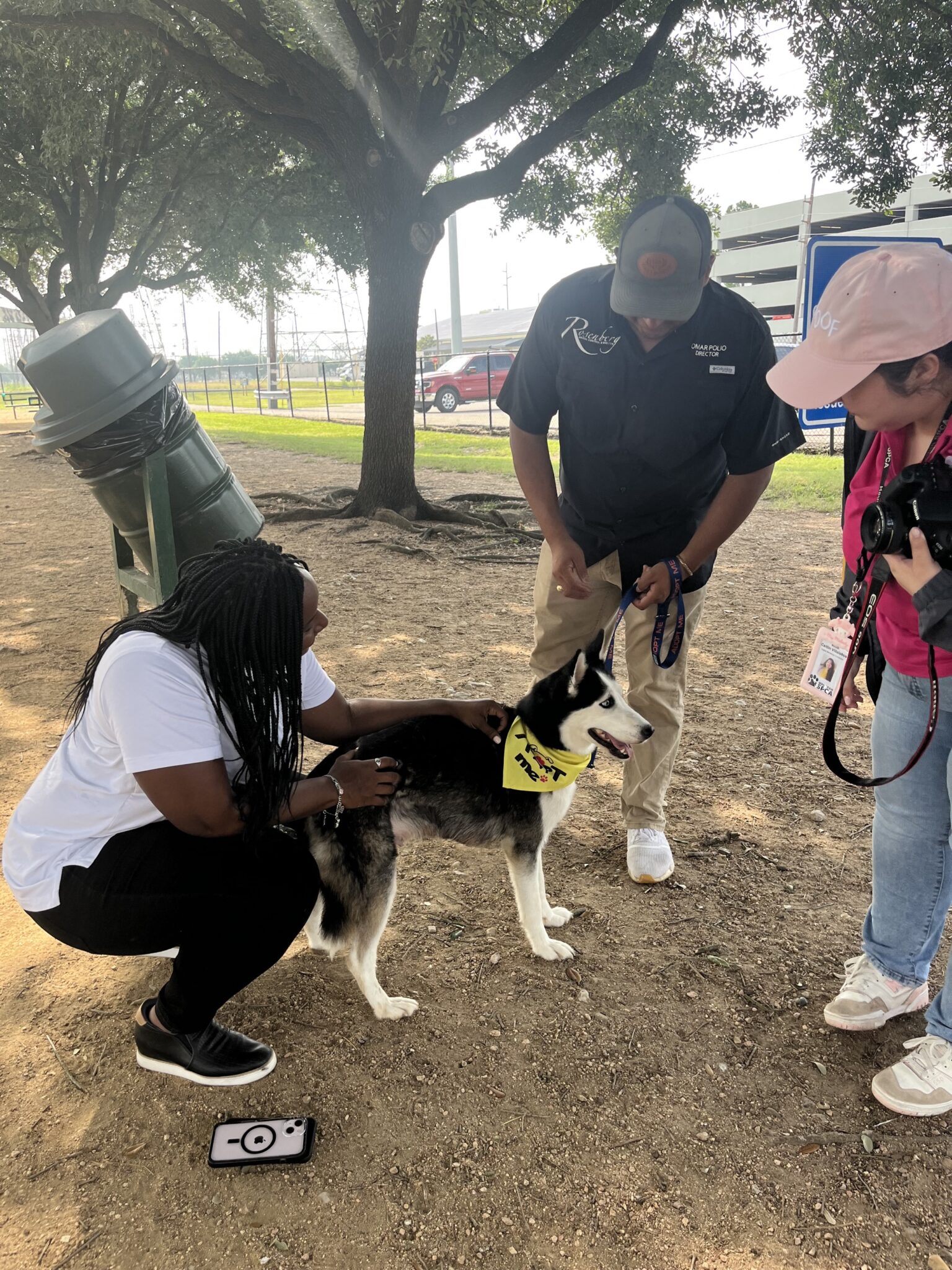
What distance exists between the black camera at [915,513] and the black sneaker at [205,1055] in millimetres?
2202

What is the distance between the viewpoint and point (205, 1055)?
2.39 meters

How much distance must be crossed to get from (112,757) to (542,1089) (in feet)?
5.11

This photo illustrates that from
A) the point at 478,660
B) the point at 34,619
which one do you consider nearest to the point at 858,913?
the point at 478,660

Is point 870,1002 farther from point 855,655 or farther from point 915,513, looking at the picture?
point 915,513

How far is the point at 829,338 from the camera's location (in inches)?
79.0

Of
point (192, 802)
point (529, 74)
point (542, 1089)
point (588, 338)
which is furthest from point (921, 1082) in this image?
point (529, 74)

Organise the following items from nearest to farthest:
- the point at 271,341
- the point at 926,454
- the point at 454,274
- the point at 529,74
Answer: the point at 926,454
the point at 529,74
the point at 454,274
the point at 271,341

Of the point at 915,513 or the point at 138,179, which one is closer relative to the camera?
the point at 915,513

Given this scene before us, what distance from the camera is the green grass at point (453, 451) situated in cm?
1185

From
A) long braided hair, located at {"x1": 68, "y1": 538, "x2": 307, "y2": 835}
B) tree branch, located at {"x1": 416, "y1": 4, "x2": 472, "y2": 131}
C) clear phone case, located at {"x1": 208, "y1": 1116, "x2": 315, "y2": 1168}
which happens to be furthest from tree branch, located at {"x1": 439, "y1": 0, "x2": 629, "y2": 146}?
clear phone case, located at {"x1": 208, "y1": 1116, "x2": 315, "y2": 1168}

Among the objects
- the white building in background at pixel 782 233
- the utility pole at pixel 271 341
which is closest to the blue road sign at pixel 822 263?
the utility pole at pixel 271 341

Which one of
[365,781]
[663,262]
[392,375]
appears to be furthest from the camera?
[392,375]

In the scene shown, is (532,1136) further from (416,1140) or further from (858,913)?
(858,913)

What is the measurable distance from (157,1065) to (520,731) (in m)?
1.51
